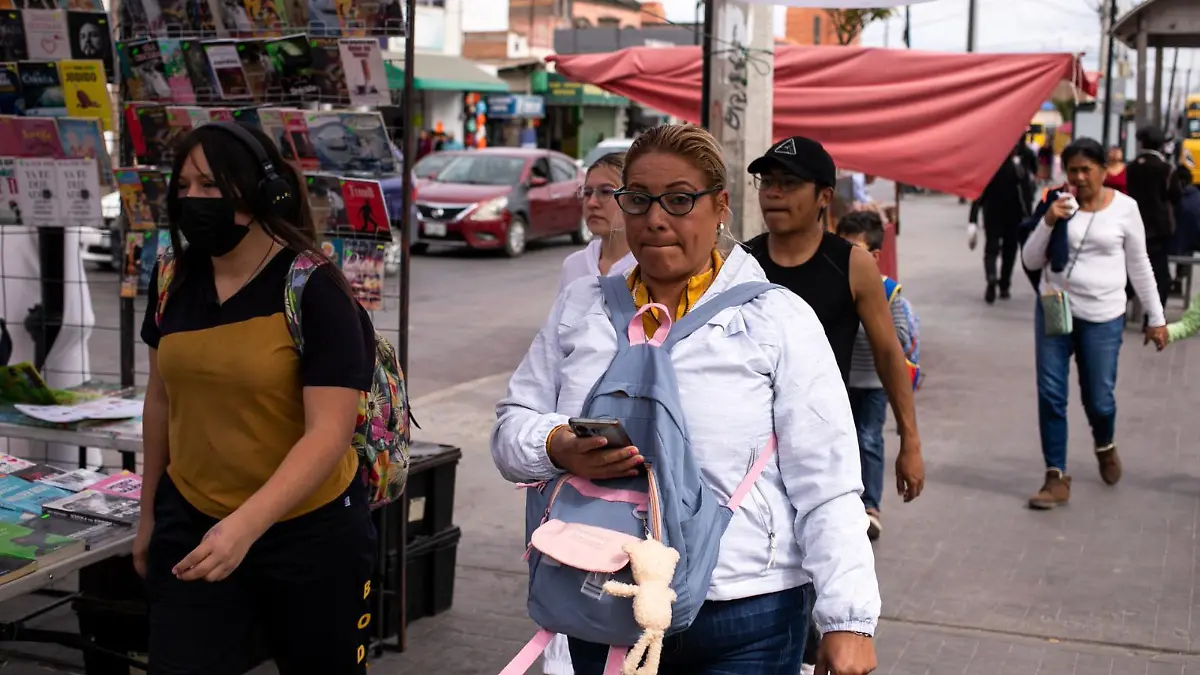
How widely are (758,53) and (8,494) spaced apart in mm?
5489

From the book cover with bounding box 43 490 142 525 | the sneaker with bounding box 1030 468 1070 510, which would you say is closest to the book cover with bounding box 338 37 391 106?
the book cover with bounding box 43 490 142 525

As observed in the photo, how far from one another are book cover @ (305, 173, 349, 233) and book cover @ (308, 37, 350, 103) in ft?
0.99

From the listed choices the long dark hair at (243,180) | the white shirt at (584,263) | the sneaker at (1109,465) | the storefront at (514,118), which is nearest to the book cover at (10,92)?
the white shirt at (584,263)

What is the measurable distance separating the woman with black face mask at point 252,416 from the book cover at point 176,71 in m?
2.05

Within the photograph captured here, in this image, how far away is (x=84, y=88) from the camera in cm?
529

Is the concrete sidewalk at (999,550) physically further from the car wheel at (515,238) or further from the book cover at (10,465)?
the car wheel at (515,238)

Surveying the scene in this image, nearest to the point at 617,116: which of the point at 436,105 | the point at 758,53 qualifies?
the point at 436,105

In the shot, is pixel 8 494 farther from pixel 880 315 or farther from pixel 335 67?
pixel 880 315

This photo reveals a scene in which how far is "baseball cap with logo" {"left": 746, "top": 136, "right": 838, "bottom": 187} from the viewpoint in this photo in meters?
4.41

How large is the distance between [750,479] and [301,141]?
2.74 m

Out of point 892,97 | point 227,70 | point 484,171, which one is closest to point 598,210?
point 227,70

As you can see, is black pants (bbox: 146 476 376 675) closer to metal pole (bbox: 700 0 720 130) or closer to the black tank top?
the black tank top

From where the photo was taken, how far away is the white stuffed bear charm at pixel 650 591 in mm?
2408

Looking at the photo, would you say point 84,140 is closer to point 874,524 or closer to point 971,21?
point 874,524
